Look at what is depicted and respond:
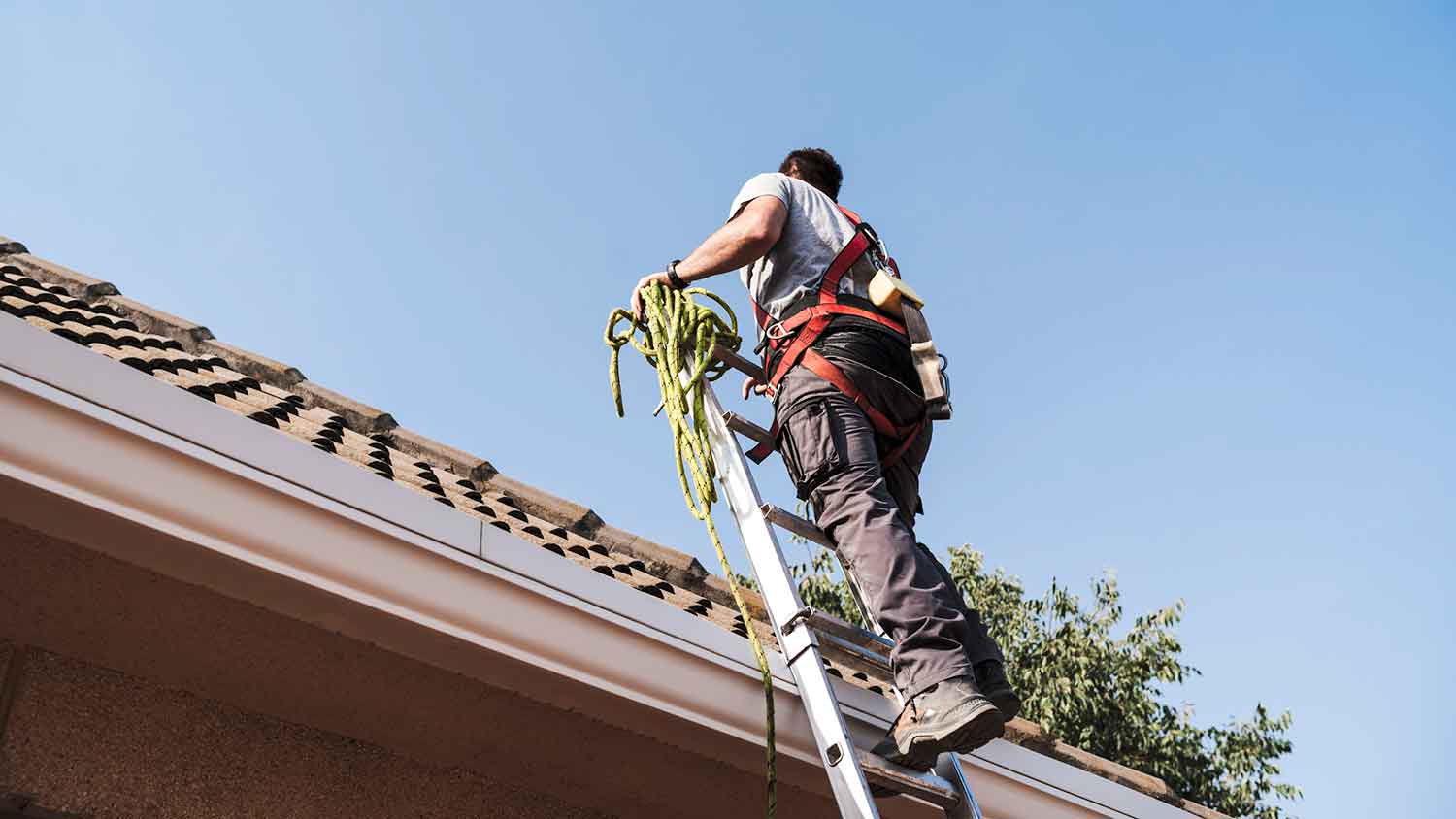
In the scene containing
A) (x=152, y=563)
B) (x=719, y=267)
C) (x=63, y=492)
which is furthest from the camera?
(x=719, y=267)

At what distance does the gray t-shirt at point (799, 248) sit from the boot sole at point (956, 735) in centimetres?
133

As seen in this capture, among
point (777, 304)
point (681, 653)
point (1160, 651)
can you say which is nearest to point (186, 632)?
point (681, 653)

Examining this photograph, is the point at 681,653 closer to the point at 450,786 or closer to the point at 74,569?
the point at 450,786

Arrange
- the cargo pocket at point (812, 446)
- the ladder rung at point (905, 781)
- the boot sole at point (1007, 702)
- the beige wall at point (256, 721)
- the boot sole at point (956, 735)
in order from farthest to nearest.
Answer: the cargo pocket at point (812, 446) → the boot sole at point (1007, 702) → the ladder rung at point (905, 781) → the boot sole at point (956, 735) → the beige wall at point (256, 721)

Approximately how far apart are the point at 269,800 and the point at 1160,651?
653 inches

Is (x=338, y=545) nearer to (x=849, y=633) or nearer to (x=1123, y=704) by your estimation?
(x=849, y=633)

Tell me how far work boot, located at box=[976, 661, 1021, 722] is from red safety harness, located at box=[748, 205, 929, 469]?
0.64m

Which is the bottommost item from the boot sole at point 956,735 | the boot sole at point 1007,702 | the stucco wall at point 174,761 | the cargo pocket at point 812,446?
the stucco wall at point 174,761

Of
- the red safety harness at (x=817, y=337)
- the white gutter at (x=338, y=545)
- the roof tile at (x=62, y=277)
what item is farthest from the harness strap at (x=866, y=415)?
the roof tile at (x=62, y=277)

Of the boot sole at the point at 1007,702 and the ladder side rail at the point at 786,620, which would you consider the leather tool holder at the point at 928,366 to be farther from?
the boot sole at the point at 1007,702

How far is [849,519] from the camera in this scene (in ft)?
9.99

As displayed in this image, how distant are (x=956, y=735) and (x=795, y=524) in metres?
0.78

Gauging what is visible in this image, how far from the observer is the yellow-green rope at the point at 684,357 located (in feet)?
10.8

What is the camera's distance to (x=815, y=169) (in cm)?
416
